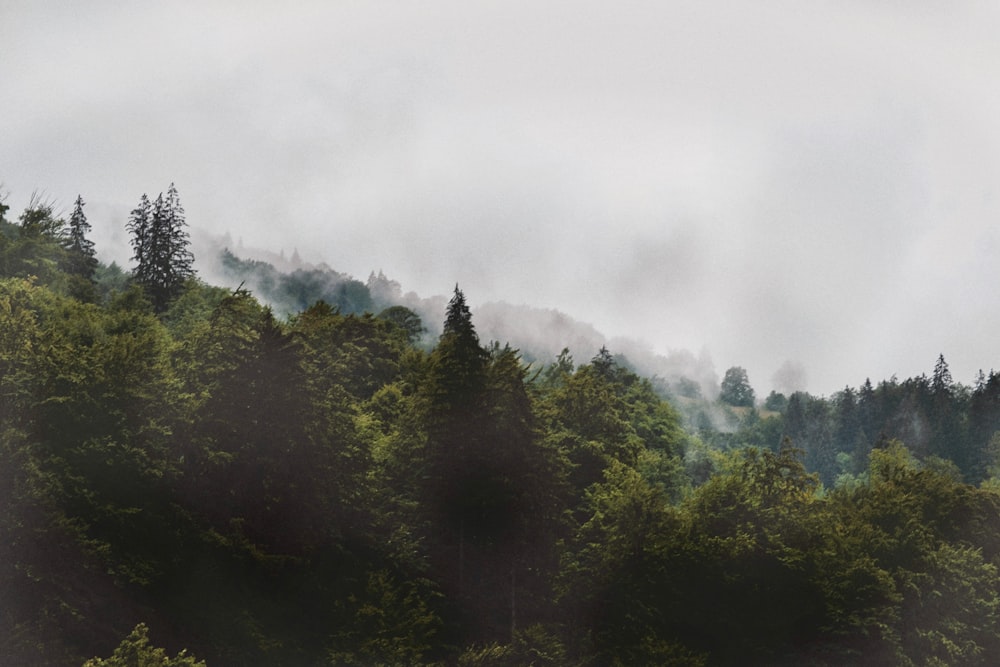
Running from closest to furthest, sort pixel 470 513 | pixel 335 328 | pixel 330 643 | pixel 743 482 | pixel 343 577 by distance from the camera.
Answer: pixel 330 643, pixel 343 577, pixel 470 513, pixel 743 482, pixel 335 328

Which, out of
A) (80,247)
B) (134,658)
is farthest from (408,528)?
(80,247)

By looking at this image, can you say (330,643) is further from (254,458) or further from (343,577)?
(254,458)

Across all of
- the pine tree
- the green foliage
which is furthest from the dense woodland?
the pine tree

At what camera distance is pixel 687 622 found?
161 ft

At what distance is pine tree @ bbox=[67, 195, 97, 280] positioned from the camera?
9444 cm

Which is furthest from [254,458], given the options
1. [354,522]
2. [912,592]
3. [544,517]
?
[912,592]

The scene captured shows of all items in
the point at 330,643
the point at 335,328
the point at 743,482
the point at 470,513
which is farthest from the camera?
the point at 335,328

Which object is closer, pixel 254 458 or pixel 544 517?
pixel 254 458

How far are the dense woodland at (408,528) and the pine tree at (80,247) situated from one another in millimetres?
35251

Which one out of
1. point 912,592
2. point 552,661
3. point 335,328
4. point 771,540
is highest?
point 335,328

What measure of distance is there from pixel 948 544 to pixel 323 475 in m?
40.8

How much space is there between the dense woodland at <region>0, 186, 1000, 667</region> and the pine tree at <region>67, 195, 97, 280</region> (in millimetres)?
35251

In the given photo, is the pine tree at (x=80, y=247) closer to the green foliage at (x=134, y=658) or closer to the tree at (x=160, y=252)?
the tree at (x=160, y=252)

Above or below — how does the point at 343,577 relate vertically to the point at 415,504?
below
